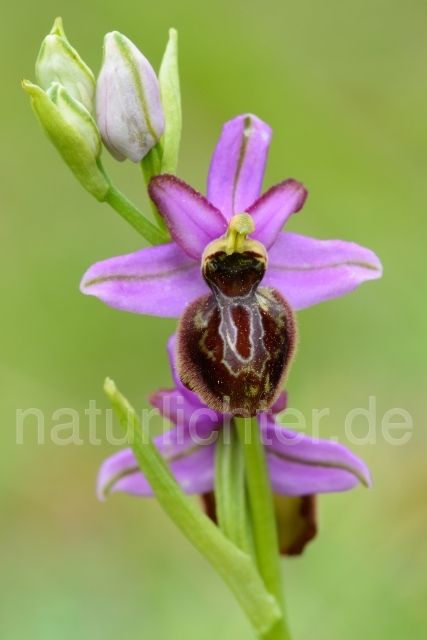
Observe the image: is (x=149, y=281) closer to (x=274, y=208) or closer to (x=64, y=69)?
(x=274, y=208)

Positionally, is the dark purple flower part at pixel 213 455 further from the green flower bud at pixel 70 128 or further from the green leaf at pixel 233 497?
the green flower bud at pixel 70 128

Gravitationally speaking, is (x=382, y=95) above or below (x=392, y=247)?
above

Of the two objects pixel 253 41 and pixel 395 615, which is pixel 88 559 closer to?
pixel 395 615

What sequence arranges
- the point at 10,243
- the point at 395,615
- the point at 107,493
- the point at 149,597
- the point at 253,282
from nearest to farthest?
the point at 253,282, the point at 107,493, the point at 395,615, the point at 149,597, the point at 10,243

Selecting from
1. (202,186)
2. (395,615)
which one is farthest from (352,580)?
(202,186)

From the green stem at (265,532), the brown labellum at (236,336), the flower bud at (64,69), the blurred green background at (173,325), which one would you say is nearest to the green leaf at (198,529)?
the green stem at (265,532)

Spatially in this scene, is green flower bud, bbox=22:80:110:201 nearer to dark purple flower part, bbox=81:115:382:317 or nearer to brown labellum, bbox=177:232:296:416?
dark purple flower part, bbox=81:115:382:317

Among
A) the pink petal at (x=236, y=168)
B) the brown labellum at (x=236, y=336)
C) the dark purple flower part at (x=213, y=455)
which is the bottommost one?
the dark purple flower part at (x=213, y=455)
